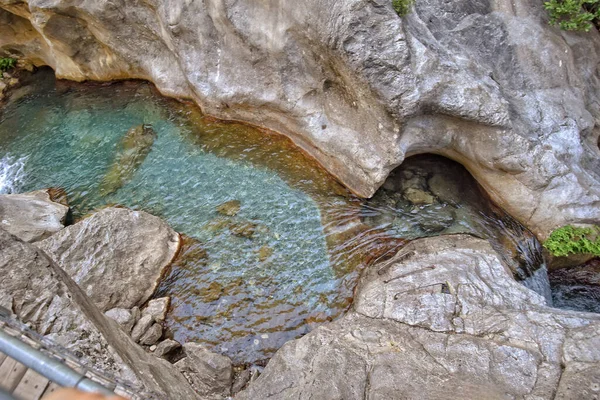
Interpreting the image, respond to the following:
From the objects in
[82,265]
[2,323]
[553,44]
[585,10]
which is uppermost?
[585,10]

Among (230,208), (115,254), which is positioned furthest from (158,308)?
(230,208)

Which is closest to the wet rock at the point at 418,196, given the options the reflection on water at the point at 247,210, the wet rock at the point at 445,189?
the reflection on water at the point at 247,210

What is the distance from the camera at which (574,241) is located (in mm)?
7922

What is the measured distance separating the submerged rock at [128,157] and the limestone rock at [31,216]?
1.19m

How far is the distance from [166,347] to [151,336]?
1.28 ft

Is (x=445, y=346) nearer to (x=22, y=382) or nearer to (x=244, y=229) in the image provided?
(x=244, y=229)

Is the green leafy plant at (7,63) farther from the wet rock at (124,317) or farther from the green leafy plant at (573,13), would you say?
the green leafy plant at (573,13)

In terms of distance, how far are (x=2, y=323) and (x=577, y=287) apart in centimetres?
918

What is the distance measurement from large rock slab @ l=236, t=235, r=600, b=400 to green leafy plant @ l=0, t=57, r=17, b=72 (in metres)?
15.5

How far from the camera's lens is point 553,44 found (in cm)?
912

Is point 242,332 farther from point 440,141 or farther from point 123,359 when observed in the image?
point 440,141

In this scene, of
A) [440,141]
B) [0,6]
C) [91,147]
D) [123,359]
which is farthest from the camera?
[0,6]

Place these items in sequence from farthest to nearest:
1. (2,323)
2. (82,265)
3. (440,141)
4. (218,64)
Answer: (218,64), (440,141), (82,265), (2,323)

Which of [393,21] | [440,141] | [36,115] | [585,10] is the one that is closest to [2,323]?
[393,21]
